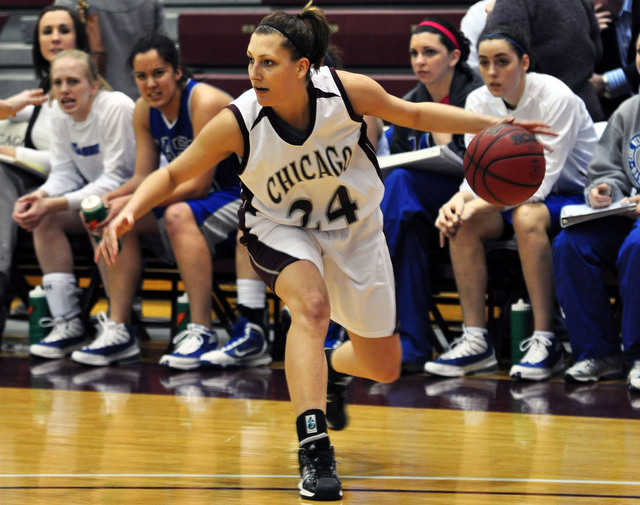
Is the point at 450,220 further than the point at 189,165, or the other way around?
the point at 450,220

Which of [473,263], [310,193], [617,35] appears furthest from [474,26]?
[310,193]

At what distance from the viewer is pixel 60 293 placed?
486cm

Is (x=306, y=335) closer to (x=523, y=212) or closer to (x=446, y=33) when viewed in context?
(x=523, y=212)

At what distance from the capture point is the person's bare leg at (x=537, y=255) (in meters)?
4.14

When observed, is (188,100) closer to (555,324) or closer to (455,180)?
(455,180)

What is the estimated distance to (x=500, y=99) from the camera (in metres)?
4.34

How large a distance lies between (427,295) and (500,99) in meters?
1.00

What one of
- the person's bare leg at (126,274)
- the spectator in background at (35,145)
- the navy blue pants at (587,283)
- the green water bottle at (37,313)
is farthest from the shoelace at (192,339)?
the navy blue pants at (587,283)

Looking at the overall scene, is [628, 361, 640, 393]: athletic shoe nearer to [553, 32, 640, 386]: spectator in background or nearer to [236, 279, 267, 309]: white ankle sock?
[553, 32, 640, 386]: spectator in background

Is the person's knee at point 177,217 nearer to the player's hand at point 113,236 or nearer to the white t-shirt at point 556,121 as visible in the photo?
the white t-shirt at point 556,121

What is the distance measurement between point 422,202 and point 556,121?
73 cm

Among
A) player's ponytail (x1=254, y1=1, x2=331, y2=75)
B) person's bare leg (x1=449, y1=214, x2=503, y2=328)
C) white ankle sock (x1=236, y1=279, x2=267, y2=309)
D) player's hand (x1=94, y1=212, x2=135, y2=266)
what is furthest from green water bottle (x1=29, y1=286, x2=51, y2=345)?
player's ponytail (x1=254, y1=1, x2=331, y2=75)

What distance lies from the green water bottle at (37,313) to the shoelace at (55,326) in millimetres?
22

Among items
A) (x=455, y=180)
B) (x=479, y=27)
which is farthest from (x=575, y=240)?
(x=479, y=27)
